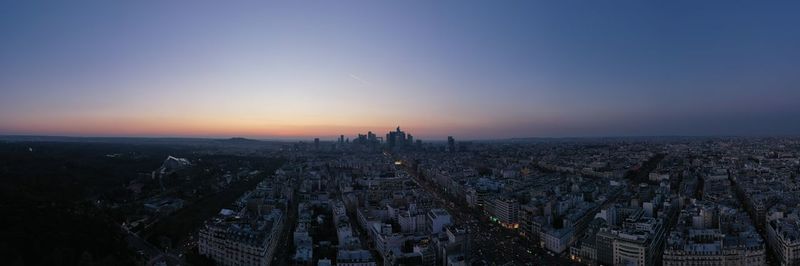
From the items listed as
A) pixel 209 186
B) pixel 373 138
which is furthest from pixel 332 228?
pixel 373 138

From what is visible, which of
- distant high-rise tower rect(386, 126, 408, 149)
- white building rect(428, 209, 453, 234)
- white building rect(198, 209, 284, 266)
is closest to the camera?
white building rect(198, 209, 284, 266)

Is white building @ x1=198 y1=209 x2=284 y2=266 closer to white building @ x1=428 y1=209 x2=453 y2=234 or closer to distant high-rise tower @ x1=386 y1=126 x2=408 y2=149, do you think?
white building @ x1=428 y1=209 x2=453 y2=234

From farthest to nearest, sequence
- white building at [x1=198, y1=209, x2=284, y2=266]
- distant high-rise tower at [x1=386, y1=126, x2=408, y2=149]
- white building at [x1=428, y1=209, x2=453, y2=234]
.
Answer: distant high-rise tower at [x1=386, y1=126, x2=408, y2=149] < white building at [x1=428, y1=209, x2=453, y2=234] < white building at [x1=198, y1=209, x2=284, y2=266]

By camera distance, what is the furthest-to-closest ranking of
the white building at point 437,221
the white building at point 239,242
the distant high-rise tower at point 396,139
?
the distant high-rise tower at point 396,139
the white building at point 437,221
the white building at point 239,242

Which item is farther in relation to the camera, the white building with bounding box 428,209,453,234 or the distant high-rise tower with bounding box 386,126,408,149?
the distant high-rise tower with bounding box 386,126,408,149

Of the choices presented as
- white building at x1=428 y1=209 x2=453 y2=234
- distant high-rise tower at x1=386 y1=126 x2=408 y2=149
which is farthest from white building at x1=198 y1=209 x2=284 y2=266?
distant high-rise tower at x1=386 y1=126 x2=408 y2=149

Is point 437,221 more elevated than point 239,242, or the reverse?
point 239,242

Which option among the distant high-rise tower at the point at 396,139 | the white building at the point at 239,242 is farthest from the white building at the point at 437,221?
the distant high-rise tower at the point at 396,139

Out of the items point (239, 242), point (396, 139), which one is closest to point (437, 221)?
point (239, 242)

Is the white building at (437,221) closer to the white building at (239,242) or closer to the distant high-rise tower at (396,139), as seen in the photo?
the white building at (239,242)

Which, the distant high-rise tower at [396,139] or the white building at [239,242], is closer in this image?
the white building at [239,242]

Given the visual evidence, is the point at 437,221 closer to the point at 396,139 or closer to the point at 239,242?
the point at 239,242

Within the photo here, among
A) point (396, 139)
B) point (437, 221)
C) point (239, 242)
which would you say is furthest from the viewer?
point (396, 139)

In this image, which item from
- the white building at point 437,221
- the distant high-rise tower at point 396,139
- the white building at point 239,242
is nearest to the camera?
the white building at point 239,242
